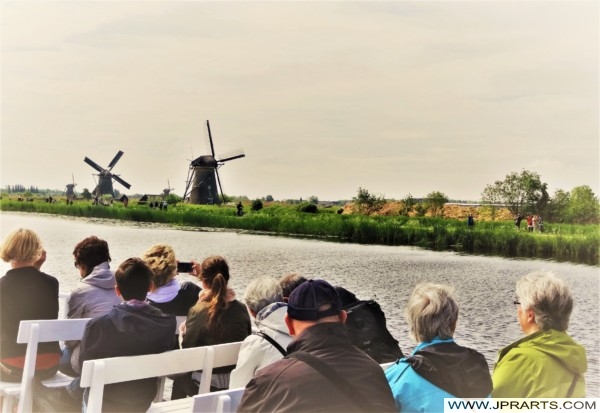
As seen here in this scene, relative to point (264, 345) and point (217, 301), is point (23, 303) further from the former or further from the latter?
point (264, 345)

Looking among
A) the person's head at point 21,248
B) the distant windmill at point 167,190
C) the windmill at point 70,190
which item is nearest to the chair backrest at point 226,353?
the person's head at point 21,248

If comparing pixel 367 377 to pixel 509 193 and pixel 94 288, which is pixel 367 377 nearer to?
pixel 94 288

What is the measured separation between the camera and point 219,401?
262 centimetres

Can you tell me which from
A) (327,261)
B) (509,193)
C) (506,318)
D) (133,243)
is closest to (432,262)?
(327,261)

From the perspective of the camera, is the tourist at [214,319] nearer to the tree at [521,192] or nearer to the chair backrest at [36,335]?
the chair backrest at [36,335]

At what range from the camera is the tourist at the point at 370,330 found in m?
3.69

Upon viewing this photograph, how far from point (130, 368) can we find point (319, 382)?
99cm

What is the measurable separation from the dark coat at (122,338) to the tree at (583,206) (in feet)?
140

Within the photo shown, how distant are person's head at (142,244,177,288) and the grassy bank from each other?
28.9m

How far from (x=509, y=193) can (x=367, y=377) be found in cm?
4983

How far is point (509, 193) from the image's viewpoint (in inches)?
1969

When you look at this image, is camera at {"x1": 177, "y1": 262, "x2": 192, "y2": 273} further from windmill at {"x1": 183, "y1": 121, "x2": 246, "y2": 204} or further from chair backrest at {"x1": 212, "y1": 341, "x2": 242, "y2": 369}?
windmill at {"x1": 183, "y1": 121, "x2": 246, "y2": 204}

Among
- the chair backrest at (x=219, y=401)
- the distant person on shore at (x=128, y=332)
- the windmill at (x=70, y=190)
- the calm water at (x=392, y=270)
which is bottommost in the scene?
the calm water at (x=392, y=270)

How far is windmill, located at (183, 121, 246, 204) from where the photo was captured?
172ft
